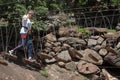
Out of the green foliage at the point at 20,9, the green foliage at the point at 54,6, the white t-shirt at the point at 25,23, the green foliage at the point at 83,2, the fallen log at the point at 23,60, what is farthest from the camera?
the green foliage at the point at 83,2

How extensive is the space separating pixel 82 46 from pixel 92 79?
4.09ft

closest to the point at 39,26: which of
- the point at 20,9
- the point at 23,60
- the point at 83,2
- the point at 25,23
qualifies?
the point at 20,9

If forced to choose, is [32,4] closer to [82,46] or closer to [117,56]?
[82,46]

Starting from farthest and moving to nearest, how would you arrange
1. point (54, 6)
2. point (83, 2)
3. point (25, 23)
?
point (83, 2)
point (54, 6)
point (25, 23)

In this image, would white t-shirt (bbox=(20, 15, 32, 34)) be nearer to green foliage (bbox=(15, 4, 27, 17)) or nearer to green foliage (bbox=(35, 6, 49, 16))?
green foliage (bbox=(15, 4, 27, 17))

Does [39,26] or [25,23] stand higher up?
[25,23]

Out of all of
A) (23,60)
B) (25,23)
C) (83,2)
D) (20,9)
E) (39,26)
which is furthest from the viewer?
(83,2)

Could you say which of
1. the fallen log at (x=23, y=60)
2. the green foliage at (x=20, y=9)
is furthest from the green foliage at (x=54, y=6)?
the fallen log at (x=23, y=60)

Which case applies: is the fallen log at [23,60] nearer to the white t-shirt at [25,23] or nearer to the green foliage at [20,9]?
the white t-shirt at [25,23]

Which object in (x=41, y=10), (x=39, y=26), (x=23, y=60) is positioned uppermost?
(x=41, y=10)

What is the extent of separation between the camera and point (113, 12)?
45.4ft

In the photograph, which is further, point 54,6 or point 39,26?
point 54,6

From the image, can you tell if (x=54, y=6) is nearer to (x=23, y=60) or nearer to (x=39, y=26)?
(x=39, y=26)

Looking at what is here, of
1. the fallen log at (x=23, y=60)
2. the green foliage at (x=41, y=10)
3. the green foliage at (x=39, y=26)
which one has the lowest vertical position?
the fallen log at (x=23, y=60)
